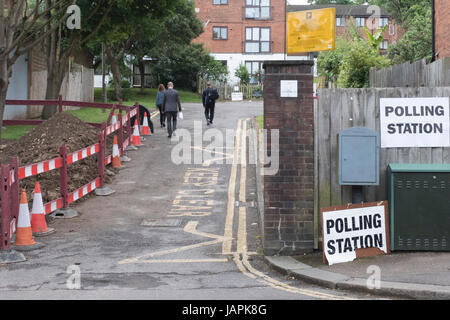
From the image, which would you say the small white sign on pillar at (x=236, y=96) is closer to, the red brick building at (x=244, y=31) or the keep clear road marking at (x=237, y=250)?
the red brick building at (x=244, y=31)

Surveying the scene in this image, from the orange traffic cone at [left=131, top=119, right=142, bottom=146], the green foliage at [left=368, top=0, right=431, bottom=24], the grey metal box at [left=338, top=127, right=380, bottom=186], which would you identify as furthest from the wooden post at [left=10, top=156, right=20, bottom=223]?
the green foliage at [left=368, top=0, right=431, bottom=24]

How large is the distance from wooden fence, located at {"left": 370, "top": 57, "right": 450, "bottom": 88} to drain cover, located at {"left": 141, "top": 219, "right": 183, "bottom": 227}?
5.07 metres

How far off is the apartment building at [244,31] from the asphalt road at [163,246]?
148ft

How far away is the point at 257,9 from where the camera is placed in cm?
6038

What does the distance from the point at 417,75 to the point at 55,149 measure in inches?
315

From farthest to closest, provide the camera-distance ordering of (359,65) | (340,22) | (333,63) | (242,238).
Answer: (340,22)
(333,63)
(359,65)
(242,238)

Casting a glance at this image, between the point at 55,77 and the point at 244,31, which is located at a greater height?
the point at 244,31

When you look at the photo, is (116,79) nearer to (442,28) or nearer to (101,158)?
(442,28)

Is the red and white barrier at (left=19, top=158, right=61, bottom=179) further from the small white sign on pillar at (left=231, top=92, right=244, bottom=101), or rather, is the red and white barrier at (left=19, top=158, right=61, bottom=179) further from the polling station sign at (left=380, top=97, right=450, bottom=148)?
the small white sign on pillar at (left=231, top=92, right=244, bottom=101)

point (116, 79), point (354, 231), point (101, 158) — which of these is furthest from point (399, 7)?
point (354, 231)

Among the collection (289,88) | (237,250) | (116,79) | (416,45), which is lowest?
(237,250)

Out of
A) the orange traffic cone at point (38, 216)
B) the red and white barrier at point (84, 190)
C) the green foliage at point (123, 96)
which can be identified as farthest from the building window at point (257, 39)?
the orange traffic cone at point (38, 216)
